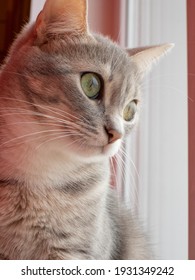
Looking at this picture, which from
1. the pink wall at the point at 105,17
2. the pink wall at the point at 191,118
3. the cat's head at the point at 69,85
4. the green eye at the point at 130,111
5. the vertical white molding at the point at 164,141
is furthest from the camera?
the pink wall at the point at 105,17

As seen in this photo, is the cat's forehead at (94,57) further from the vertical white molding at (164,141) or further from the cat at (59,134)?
the vertical white molding at (164,141)

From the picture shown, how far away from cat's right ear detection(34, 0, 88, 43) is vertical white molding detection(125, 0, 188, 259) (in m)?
0.37

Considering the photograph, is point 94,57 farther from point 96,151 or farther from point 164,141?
point 164,141

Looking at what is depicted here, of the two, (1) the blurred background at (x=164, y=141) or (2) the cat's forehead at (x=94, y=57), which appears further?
(1) the blurred background at (x=164, y=141)

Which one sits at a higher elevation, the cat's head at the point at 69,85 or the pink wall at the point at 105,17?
the pink wall at the point at 105,17

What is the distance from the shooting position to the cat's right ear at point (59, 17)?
861mm

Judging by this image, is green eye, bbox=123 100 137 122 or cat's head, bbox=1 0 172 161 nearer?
cat's head, bbox=1 0 172 161

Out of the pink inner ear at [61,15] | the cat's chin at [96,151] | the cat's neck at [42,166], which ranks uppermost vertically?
the pink inner ear at [61,15]

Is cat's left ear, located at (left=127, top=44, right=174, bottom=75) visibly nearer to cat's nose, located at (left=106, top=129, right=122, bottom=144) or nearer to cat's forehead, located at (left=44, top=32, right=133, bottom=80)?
cat's forehead, located at (left=44, top=32, right=133, bottom=80)

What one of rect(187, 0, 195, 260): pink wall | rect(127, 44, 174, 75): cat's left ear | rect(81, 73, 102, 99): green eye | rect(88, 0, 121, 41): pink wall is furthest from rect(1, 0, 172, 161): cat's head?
rect(88, 0, 121, 41): pink wall

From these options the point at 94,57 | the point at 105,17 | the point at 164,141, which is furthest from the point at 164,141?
the point at 105,17

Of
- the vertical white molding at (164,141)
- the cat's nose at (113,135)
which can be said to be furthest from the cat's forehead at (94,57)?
the vertical white molding at (164,141)

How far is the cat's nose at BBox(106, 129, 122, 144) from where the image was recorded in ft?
2.66

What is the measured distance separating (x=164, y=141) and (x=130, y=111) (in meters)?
0.34
